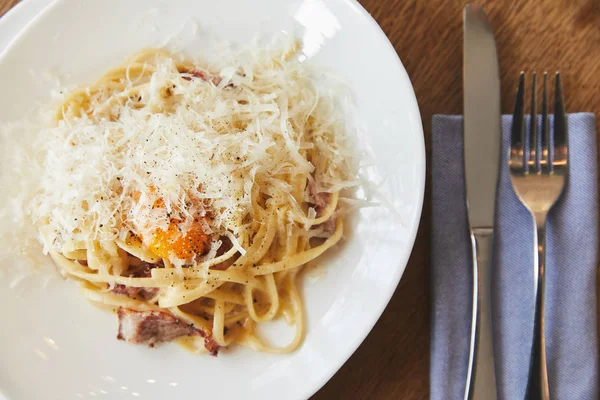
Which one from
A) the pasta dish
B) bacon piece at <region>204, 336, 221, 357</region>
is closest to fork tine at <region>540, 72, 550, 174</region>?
the pasta dish

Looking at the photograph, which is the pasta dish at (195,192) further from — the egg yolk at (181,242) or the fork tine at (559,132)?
the fork tine at (559,132)

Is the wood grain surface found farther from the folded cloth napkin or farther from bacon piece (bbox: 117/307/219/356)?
bacon piece (bbox: 117/307/219/356)

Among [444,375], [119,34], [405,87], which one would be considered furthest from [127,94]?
[444,375]

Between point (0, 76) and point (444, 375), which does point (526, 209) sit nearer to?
point (444, 375)

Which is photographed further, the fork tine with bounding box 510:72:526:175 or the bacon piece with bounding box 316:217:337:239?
the fork tine with bounding box 510:72:526:175

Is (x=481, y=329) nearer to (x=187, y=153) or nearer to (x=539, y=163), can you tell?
(x=539, y=163)

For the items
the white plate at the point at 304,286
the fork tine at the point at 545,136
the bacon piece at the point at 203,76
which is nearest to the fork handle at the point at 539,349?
the fork tine at the point at 545,136

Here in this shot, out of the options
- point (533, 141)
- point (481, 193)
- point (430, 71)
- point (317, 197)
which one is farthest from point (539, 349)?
point (430, 71)
